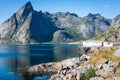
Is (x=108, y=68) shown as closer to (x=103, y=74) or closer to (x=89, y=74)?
(x=103, y=74)

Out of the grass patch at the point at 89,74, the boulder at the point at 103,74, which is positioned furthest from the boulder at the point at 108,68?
the grass patch at the point at 89,74

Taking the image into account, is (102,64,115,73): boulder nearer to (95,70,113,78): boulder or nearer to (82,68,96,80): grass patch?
(95,70,113,78): boulder

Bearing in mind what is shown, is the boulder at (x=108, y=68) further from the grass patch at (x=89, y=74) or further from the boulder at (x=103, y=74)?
the grass patch at (x=89, y=74)

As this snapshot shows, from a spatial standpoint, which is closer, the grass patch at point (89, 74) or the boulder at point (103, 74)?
the boulder at point (103, 74)

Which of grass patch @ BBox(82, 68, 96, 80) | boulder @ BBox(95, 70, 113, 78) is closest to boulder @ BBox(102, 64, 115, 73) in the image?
boulder @ BBox(95, 70, 113, 78)

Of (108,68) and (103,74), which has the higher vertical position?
(108,68)

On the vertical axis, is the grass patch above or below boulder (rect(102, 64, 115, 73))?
below

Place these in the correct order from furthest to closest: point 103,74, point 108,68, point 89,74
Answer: point 108,68 < point 89,74 < point 103,74

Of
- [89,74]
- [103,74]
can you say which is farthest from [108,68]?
[89,74]

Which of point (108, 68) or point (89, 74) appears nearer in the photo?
point (89, 74)

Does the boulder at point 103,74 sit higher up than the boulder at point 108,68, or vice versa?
the boulder at point 108,68

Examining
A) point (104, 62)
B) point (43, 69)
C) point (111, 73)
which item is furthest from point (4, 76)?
point (111, 73)

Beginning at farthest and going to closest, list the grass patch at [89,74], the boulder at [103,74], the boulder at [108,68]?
the grass patch at [89,74] < the boulder at [108,68] < the boulder at [103,74]

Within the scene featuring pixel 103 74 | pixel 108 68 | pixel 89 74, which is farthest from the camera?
pixel 108 68
